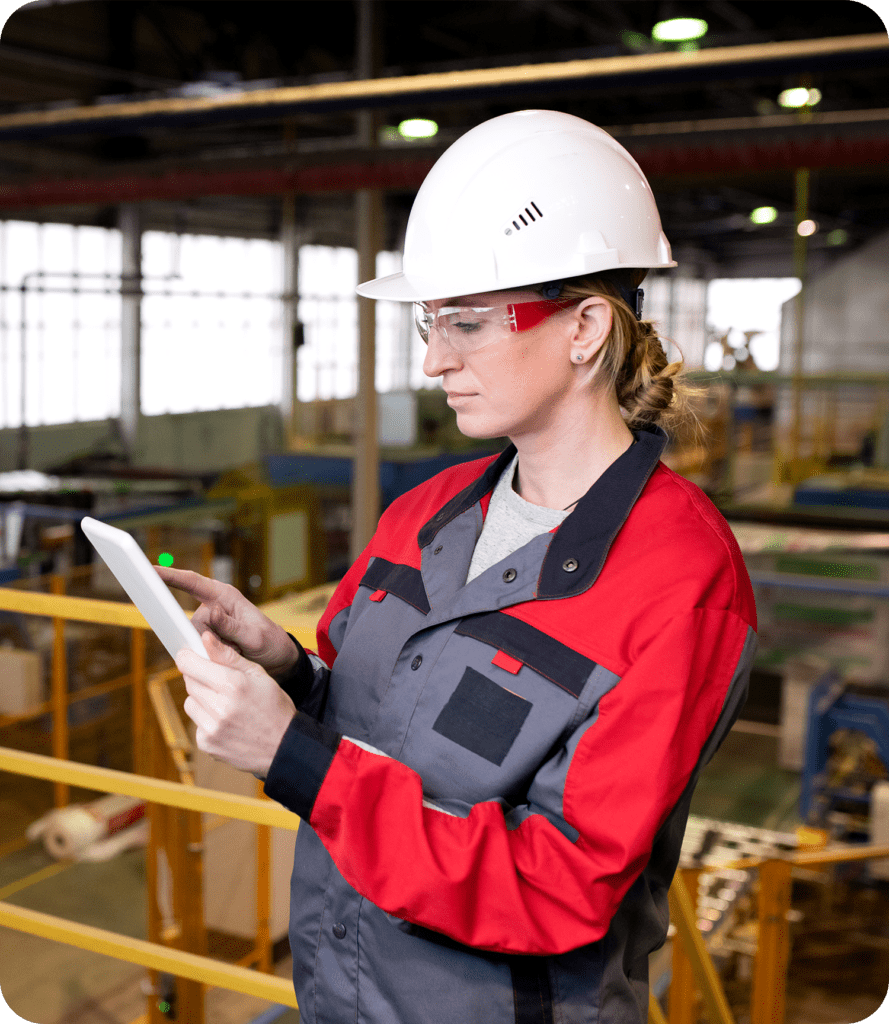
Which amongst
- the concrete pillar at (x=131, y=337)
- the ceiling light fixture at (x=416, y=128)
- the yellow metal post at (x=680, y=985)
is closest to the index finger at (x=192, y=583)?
the yellow metal post at (x=680, y=985)

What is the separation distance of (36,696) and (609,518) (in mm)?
5926

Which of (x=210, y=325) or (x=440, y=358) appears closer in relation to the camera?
(x=440, y=358)

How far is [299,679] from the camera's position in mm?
1425

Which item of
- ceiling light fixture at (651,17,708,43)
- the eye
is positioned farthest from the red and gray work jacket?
ceiling light fixture at (651,17,708,43)

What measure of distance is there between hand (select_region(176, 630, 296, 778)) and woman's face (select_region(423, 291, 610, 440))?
39cm

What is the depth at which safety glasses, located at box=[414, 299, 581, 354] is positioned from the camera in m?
1.26

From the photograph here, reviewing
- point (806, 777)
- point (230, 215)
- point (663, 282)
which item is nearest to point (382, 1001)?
point (806, 777)

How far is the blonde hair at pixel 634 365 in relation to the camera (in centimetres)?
129

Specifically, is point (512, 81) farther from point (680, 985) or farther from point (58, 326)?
point (58, 326)

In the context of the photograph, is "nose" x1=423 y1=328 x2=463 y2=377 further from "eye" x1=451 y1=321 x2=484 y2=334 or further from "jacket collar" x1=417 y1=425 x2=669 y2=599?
"jacket collar" x1=417 y1=425 x2=669 y2=599

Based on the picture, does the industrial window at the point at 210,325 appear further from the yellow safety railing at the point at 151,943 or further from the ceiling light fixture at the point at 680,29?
the yellow safety railing at the point at 151,943

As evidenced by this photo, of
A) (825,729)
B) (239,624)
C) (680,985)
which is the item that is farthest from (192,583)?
(825,729)

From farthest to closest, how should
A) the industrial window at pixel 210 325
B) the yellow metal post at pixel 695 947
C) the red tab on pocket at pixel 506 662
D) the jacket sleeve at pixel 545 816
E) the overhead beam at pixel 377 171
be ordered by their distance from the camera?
the industrial window at pixel 210 325, the overhead beam at pixel 377 171, the yellow metal post at pixel 695 947, the red tab on pocket at pixel 506 662, the jacket sleeve at pixel 545 816

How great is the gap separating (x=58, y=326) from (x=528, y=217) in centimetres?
1843
